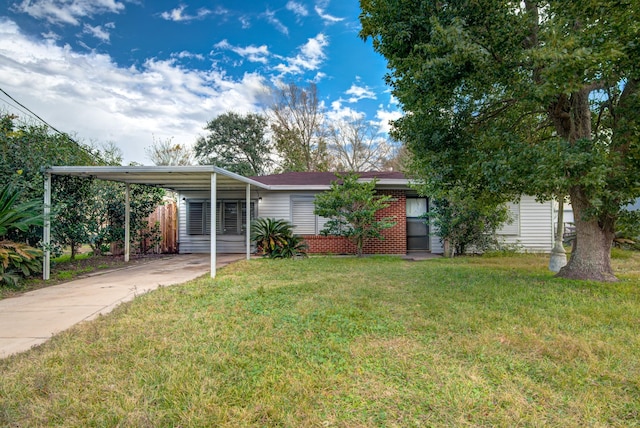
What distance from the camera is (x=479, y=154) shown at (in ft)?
18.7

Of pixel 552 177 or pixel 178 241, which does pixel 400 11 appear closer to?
pixel 552 177

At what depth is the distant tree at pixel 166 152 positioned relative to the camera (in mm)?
22641

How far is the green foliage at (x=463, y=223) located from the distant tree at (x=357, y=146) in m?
14.0

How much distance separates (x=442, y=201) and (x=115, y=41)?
13.6 m

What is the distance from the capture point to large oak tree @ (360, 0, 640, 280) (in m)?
4.34

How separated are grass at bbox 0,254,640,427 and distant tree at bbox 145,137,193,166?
66.1ft

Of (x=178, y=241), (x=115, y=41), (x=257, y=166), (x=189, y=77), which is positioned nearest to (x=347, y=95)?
(x=257, y=166)

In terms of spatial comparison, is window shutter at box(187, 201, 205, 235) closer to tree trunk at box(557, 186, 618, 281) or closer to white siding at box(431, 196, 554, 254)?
white siding at box(431, 196, 554, 254)

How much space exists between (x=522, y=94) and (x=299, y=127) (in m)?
21.1

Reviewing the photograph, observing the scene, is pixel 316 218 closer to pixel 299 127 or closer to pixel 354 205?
pixel 354 205

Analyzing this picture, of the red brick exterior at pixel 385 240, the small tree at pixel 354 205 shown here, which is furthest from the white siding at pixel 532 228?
the small tree at pixel 354 205

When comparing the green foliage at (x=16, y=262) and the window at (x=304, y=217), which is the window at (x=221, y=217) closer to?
the window at (x=304, y=217)

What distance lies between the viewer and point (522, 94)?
510cm

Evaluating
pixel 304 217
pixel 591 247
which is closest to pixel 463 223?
pixel 591 247
